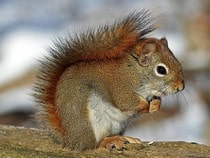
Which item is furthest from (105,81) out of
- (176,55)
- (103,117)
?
(176,55)

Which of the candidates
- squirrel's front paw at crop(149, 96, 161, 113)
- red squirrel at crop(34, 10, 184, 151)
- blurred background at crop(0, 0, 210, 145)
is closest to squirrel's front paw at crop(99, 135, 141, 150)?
red squirrel at crop(34, 10, 184, 151)

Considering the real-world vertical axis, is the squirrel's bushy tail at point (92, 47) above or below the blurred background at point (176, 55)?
below

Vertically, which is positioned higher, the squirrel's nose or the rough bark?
the squirrel's nose

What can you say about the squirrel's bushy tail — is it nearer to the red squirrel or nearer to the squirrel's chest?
the red squirrel

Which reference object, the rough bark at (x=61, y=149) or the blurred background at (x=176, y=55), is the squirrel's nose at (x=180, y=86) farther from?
the blurred background at (x=176, y=55)

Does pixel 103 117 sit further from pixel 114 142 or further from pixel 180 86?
pixel 180 86

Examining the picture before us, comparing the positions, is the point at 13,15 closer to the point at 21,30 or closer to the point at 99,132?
the point at 21,30

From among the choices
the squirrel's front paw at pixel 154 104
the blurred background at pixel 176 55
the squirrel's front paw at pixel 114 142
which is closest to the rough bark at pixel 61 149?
the squirrel's front paw at pixel 114 142
